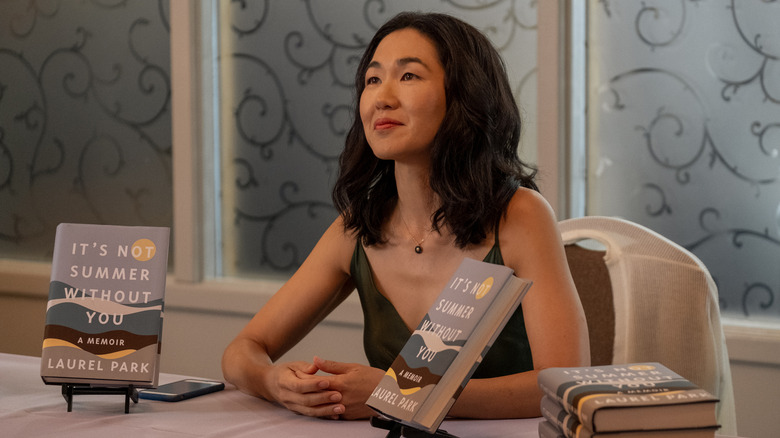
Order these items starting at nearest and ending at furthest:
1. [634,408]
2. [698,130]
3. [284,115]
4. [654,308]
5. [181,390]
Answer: [634,408] → [181,390] → [654,308] → [698,130] → [284,115]

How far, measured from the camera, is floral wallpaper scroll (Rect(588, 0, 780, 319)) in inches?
101

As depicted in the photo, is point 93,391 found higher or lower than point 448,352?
lower

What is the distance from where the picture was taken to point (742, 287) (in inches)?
102

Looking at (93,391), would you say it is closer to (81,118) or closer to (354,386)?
(354,386)

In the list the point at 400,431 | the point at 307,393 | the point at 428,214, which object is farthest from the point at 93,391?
the point at 428,214

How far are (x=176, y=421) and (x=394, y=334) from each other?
548 millimetres

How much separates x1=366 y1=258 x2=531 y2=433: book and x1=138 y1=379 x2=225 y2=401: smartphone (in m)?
0.43

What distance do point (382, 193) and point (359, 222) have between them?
0.08 meters

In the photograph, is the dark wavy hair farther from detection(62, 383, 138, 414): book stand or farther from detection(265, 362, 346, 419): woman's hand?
detection(62, 383, 138, 414): book stand

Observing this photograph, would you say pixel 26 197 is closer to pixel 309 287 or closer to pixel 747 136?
pixel 309 287

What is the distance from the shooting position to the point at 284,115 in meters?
3.49

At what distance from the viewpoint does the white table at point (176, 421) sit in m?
1.20

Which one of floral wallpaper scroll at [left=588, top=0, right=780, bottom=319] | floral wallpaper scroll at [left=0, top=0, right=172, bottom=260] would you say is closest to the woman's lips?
floral wallpaper scroll at [left=588, top=0, right=780, bottom=319]

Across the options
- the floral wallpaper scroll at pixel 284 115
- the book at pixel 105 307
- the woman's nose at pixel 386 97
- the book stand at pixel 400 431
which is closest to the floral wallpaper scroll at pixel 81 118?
the floral wallpaper scroll at pixel 284 115
